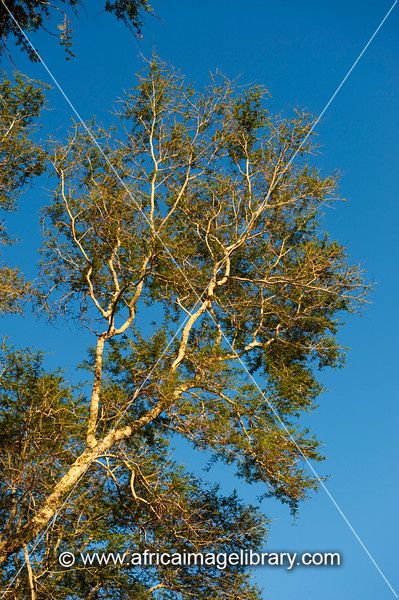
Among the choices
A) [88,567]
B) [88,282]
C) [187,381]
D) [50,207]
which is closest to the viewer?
[88,567]

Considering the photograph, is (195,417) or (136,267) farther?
(136,267)

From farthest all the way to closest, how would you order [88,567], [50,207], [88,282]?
[50,207]
[88,282]
[88,567]

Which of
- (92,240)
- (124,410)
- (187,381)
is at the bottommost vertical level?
(124,410)

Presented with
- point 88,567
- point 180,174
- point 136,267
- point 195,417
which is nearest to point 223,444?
point 195,417

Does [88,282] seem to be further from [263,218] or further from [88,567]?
[88,567]

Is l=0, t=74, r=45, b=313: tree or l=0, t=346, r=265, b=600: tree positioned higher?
l=0, t=74, r=45, b=313: tree

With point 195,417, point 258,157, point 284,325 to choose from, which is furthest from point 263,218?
point 195,417

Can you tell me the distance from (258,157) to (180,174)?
5.63ft

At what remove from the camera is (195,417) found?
1099cm

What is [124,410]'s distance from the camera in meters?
10.9

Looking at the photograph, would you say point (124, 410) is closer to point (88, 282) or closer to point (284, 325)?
point (88, 282)

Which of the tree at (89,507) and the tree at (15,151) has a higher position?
the tree at (15,151)

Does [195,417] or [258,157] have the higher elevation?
[258,157]

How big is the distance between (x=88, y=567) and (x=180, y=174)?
26.5ft
